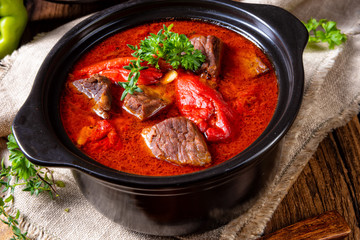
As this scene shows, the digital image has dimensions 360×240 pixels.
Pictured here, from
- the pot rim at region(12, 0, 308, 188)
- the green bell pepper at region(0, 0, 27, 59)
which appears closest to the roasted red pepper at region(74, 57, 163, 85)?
the pot rim at region(12, 0, 308, 188)

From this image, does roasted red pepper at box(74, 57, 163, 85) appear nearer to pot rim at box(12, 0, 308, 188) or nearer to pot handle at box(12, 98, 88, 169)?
pot rim at box(12, 0, 308, 188)

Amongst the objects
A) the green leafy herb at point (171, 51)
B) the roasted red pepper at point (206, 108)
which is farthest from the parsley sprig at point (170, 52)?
the roasted red pepper at point (206, 108)

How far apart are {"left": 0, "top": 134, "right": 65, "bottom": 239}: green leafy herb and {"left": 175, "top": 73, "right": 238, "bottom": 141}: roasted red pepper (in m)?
1.07

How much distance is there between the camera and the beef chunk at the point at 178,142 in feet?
8.12

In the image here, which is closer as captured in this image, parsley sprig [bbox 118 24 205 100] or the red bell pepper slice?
the red bell pepper slice

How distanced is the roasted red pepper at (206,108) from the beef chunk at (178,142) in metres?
0.10

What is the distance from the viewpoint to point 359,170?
3.33 metres

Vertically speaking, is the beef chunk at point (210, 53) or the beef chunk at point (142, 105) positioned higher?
the beef chunk at point (210, 53)

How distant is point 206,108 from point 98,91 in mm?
673

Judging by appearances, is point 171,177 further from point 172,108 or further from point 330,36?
point 330,36

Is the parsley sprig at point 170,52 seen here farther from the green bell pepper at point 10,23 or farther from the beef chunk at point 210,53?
the green bell pepper at point 10,23

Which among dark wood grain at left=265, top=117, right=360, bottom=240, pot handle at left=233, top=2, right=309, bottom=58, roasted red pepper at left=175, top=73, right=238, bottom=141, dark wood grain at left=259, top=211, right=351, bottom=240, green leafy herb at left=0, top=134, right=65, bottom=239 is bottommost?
dark wood grain at left=265, top=117, right=360, bottom=240

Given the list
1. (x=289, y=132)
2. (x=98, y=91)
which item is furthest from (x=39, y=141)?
(x=289, y=132)

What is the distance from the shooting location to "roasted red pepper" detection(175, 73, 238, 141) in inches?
103
